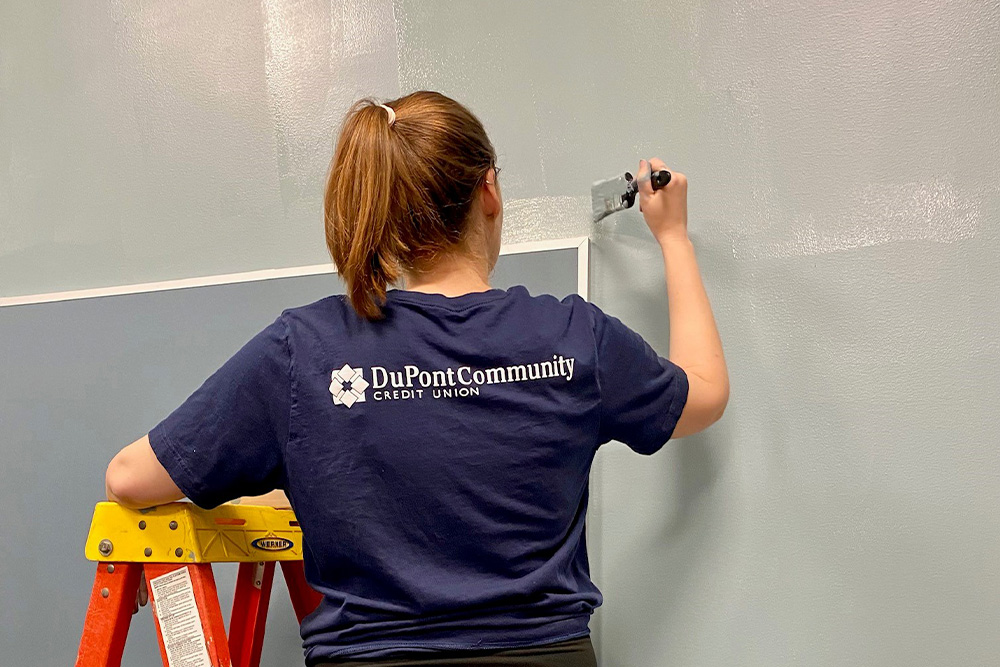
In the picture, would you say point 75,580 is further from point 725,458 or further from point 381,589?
point 725,458

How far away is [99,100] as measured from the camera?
5.48 ft

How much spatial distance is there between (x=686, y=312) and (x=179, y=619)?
29.3 inches

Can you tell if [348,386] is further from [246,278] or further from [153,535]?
[246,278]

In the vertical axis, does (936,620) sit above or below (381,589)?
below

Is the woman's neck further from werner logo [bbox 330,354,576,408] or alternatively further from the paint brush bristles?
the paint brush bristles

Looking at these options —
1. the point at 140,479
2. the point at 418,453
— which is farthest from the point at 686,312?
the point at 140,479

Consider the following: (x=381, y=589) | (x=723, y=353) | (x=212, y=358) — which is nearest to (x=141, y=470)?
(x=381, y=589)

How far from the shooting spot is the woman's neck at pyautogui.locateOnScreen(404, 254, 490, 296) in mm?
1079

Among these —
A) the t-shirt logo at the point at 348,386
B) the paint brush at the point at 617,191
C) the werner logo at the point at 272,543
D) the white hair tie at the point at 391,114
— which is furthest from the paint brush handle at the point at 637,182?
the werner logo at the point at 272,543

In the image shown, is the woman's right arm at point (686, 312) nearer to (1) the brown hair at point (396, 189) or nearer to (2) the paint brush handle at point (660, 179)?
(2) the paint brush handle at point (660, 179)

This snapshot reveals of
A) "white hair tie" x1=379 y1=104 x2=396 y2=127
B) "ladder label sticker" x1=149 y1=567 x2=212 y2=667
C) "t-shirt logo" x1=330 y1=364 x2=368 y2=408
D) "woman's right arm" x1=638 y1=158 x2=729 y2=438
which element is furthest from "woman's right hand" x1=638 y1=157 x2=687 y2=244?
"ladder label sticker" x1=149 y1=567 x2=212 y2=667

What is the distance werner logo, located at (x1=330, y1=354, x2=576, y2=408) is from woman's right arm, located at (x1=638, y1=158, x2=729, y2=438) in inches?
11.2

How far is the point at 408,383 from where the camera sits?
99 cm

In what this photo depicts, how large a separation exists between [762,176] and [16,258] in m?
1.29
